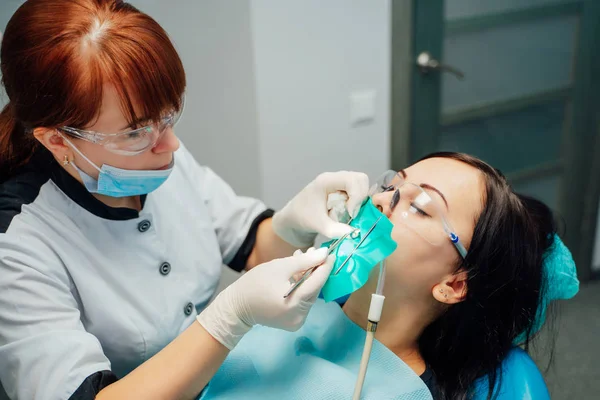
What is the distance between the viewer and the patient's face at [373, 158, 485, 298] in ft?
4.38

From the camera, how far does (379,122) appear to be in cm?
260

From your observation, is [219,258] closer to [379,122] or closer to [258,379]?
[258,379]

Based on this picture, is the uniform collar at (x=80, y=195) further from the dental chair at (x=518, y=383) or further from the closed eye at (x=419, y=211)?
the dental chair at (x=518, y=383)

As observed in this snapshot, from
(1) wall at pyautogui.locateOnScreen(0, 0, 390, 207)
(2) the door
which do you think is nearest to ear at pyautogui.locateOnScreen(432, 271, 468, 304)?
(1) wall at pyautogui.locateOnScreen(0, 0, 390, 207)

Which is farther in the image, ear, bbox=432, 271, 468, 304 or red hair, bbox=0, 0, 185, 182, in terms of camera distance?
ear, bbox=432, 271, 468, 304

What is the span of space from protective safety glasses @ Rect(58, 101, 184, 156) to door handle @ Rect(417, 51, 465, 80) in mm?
1574

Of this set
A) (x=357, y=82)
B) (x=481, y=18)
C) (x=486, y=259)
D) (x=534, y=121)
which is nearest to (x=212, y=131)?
(x=357, y=82)

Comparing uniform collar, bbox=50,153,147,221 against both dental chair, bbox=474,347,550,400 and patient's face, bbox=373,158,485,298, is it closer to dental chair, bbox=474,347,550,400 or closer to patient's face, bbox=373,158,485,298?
patient's face, bbox=373,158,485,298

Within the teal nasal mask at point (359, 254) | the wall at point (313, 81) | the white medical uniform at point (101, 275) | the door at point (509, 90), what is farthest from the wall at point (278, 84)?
the teal nasal mask at point (359, 254)

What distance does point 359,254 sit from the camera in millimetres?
1227

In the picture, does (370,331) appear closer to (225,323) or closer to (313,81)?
(225,323)

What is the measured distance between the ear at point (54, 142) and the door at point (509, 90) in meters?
1.67

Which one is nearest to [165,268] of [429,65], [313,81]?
[313,81]

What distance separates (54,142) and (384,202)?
74 cm
